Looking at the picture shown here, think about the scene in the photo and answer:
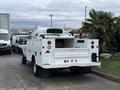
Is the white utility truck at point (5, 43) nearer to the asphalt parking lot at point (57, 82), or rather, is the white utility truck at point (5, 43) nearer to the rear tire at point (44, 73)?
the asphalt parking lot at point (57, 82)

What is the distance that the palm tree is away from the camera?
19.5 metres

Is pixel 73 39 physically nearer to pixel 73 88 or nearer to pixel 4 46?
pixel 73 88

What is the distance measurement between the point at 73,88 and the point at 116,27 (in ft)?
37.3

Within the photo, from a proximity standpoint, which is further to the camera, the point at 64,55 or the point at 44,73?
the point at 44,73

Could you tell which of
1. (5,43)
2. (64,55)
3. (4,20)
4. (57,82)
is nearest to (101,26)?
(64,55)

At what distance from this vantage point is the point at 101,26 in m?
19.5

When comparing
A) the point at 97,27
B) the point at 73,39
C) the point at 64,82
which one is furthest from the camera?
the point at 97,27

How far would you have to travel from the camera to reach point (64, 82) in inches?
438

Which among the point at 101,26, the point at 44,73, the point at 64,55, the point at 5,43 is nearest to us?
the point at 64,55

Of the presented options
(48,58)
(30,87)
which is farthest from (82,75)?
(30,87)

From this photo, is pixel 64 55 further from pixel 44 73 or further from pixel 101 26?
pixel 101 26

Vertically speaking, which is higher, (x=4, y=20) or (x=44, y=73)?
(x=4, y=20)

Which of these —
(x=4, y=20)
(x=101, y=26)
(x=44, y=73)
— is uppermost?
(x=4, y=20)

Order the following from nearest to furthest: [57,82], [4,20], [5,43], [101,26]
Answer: [57,82]
[101,26]
[5,43]
[4,20]
